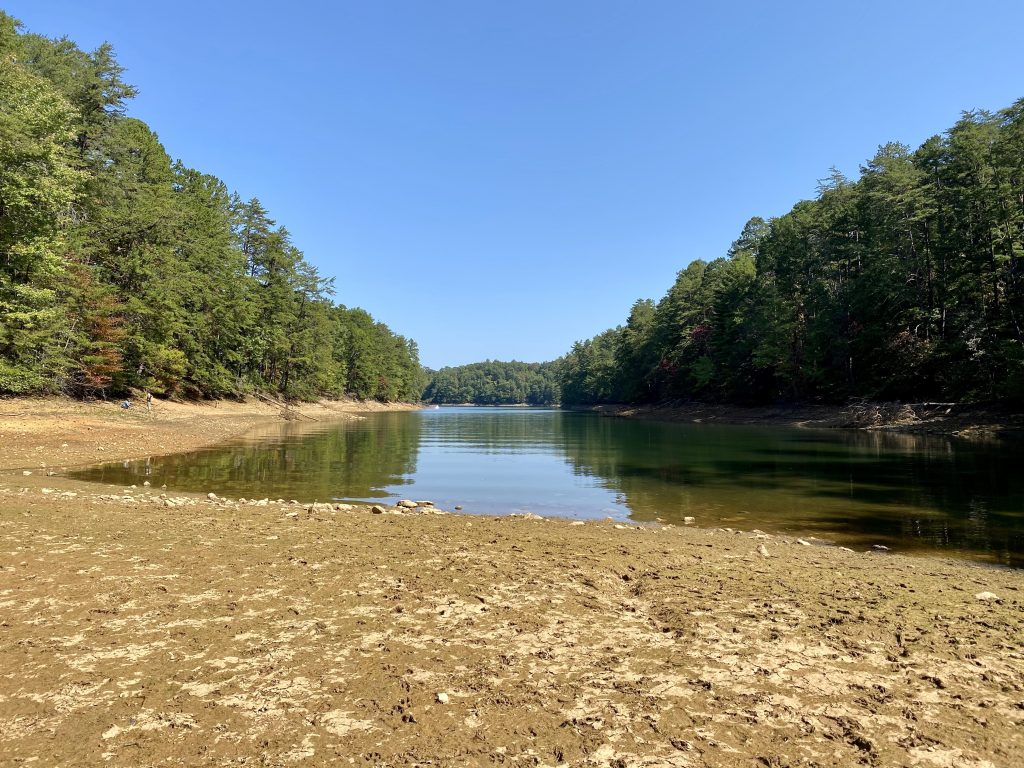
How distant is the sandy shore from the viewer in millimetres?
3303

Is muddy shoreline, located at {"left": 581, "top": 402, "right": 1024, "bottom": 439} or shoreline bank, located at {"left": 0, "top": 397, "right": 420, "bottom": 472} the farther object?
muddy shoreline, located at {"left": 581, "top": 402, "right": 1024, "bottom": 439}

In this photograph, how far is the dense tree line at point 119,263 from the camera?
76.2ft

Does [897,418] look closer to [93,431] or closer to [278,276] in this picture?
[93,431]

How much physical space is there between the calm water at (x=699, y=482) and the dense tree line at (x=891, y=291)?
656 inches

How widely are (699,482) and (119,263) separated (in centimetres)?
4020

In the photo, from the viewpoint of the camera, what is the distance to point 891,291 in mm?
46625

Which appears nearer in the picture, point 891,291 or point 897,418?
point 897,418

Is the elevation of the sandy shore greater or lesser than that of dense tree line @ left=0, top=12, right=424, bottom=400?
lesser

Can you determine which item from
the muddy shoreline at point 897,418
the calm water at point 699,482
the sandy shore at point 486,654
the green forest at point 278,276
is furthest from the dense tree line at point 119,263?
the muddy shoreline at point 897,418

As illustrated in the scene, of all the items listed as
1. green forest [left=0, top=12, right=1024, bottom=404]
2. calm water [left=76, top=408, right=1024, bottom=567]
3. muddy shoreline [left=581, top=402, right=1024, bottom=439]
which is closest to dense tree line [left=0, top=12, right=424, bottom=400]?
green forest [left=0, top=12, right=1024, bottom=404]

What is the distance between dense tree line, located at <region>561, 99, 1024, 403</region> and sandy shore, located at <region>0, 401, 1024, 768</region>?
118 ft

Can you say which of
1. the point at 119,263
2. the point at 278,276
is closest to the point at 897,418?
the point at 119,263

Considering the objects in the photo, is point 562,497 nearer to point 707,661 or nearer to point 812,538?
point 812,538

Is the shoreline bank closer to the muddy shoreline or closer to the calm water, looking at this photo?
the calm water
